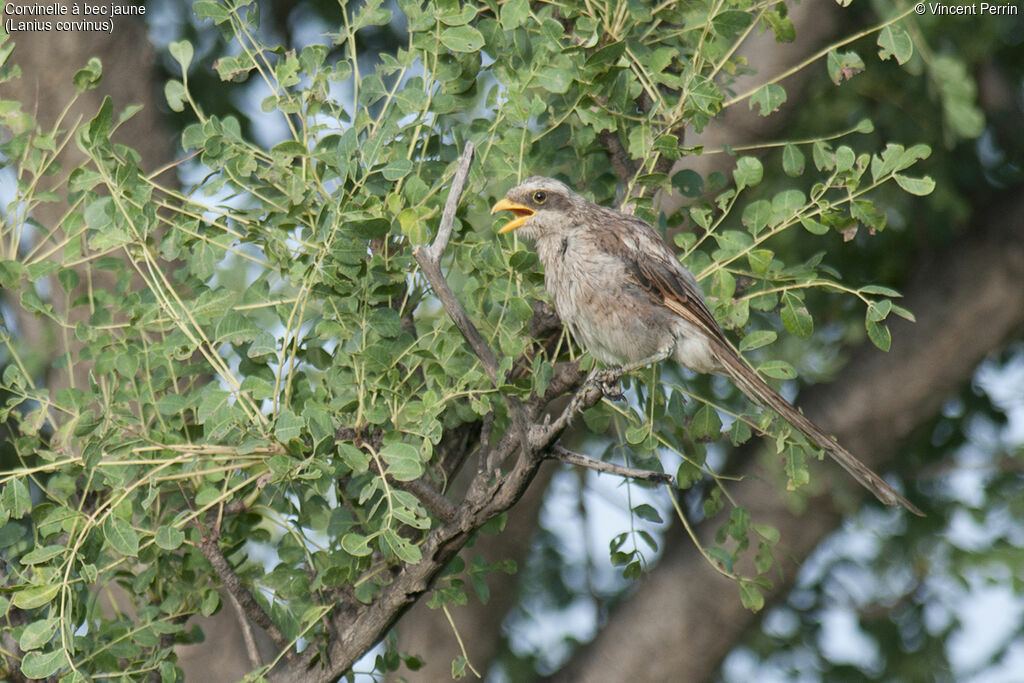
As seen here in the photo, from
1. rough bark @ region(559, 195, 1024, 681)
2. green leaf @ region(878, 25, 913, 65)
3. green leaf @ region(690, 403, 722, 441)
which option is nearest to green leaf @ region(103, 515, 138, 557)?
green leaf @ region(690, 403, 722, 441)

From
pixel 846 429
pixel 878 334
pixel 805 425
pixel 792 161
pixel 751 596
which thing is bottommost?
pixel 846 429

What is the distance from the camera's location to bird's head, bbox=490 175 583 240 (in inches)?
145

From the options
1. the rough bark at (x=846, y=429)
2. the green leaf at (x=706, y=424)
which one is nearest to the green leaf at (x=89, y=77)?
the green leaf at (x=706, y=424)

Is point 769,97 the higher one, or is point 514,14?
point 514,14

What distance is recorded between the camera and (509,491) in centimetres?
291

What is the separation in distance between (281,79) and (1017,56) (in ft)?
18.1

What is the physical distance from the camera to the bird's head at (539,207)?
368 cm

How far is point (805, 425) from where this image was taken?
127 inches

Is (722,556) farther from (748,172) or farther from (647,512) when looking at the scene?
(748,172)

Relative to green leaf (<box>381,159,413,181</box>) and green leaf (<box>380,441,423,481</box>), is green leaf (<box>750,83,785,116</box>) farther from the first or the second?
green leaf (<box>380,441,423,481</box>)

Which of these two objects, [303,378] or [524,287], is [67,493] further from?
[524,287]

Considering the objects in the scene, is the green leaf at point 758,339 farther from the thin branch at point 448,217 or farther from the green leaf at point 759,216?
the thin branch at point 448,217

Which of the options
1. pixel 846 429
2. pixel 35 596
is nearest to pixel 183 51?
pixel 35 596

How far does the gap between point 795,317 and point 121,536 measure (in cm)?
200
